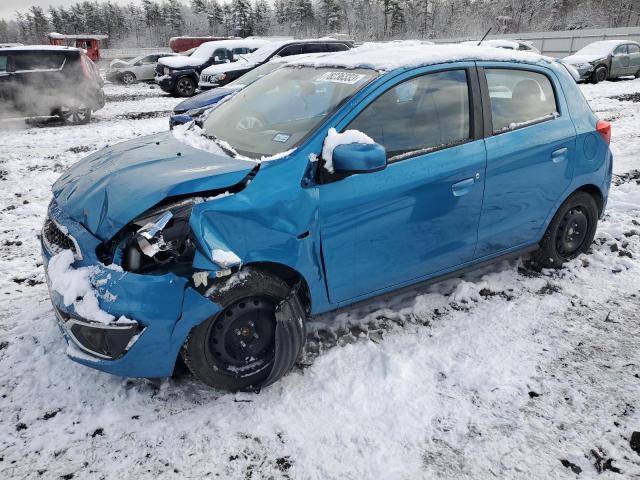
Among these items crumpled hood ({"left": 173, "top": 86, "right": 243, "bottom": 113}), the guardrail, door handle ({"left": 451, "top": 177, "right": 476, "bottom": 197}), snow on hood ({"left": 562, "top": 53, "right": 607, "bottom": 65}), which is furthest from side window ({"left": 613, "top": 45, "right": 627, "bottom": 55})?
door handle ({"left": 451, "top": 177, "right": 476, "bottom": 197})

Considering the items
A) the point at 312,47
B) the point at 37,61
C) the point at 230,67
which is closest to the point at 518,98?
the point at 312,47

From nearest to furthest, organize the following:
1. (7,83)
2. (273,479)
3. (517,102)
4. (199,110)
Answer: (273,479)
(517,102)
(199,110)
(7,83)

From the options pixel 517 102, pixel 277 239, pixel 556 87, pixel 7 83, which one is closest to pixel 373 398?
pixel 277 239

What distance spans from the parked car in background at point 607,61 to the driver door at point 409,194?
17.2 m

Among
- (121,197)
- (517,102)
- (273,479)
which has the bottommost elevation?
(273,479)

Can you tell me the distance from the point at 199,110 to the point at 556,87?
19.4ft

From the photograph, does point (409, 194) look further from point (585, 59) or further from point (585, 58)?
point (585, 58)

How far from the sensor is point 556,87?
3848mm

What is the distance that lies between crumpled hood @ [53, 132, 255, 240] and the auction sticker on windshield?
36.1 inches

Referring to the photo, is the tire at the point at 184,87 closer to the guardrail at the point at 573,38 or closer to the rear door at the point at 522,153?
the rear door at the point at 522,153

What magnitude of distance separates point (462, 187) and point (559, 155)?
1.07m

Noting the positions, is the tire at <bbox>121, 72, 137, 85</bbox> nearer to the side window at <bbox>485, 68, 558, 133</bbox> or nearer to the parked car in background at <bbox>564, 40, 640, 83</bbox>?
A: the parked car in background at <bbox>564, 40, 640, 83</bbox>

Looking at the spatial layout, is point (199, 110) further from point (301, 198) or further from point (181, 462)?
point (181, 462)

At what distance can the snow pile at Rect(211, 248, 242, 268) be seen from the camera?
240 centimetres
